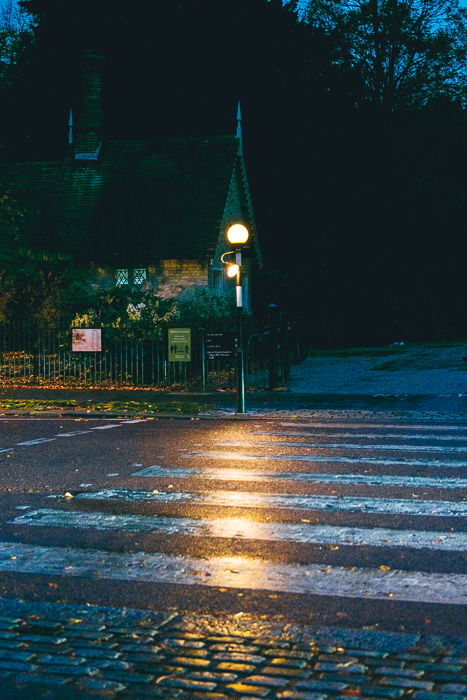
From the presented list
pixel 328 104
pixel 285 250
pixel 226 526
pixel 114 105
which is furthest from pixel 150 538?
pixel 114 105

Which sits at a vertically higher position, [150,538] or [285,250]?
[285,250]

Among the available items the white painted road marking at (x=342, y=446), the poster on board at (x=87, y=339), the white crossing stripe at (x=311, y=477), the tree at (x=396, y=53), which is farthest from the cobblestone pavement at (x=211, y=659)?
the tree at (x=396, y=53)

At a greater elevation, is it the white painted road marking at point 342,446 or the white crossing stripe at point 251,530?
the white painted road marking at point 342,446

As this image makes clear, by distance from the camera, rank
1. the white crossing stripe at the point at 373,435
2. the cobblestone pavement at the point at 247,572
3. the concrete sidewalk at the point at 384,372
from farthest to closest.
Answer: the concrete sidewalk at the point at 384,372 → the white crossing stripe at the point at 373,435 → the cobblestone pavement at the point at 247,572

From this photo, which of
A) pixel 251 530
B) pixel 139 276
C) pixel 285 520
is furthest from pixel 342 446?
pixel 139 276

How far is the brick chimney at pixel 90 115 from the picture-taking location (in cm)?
3325

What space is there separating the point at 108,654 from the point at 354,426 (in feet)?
32.1

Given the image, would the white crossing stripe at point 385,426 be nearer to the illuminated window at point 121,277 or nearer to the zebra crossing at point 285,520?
the zebra crossing at point 285,520

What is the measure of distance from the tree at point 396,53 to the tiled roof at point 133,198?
16484 mm

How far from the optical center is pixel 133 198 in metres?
31.5

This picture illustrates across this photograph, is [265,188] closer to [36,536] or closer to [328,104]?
[328,104]

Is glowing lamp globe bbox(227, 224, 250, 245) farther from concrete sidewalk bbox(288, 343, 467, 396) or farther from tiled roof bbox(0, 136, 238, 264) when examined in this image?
tiled roof bbox(0, 136, 238, 264)

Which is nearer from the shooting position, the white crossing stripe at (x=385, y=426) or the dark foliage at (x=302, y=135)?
the white crossing stripe at (x=385, y=426)

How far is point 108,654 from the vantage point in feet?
15.7
